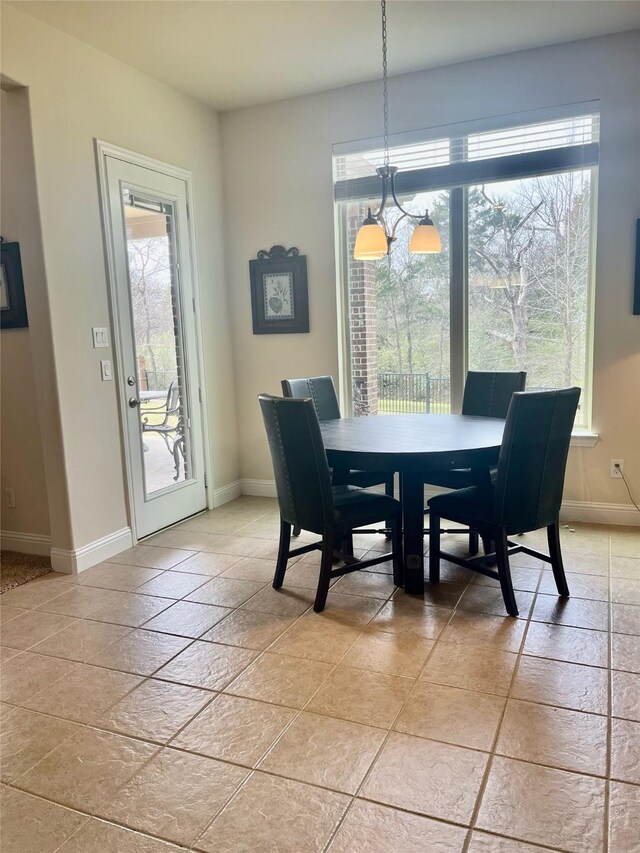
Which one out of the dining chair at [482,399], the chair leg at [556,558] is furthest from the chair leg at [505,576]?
the dining chair at [482,399]

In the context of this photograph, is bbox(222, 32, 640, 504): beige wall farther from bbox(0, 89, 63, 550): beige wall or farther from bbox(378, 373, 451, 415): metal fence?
bbox(0, 89, 63, 550): beige wall

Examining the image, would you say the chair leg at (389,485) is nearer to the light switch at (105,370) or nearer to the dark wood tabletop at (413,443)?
the dark wood tabletop at (413,443)

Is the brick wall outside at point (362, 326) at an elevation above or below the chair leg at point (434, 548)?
above

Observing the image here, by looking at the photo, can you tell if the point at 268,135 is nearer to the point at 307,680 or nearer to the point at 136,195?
the point at 136,195

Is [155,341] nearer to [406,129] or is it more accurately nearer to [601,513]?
[406,129]

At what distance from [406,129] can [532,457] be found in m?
2.51

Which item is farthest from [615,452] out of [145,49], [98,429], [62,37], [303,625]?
[62,37]

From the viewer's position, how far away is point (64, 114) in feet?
10.3

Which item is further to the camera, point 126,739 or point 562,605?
point 562,605

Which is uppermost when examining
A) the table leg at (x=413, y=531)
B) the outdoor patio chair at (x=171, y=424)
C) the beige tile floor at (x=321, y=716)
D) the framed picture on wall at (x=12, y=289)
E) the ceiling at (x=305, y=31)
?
the ceiling at (x=305, y=31)

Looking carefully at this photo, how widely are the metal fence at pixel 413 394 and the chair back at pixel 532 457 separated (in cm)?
157

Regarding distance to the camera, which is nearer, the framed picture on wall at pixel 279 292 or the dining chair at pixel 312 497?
the dining chair at pixel 312 497

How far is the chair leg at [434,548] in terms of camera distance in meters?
2.92

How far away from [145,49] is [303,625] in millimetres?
3185
